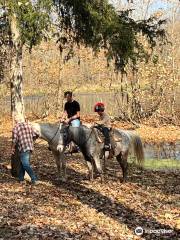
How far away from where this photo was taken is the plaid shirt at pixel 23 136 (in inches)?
486

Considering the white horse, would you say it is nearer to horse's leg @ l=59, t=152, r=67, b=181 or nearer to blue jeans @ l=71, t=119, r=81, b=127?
horse's leg @ l=59, t=152, r=67, b=181

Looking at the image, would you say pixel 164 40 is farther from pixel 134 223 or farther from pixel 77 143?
pixel 134 223

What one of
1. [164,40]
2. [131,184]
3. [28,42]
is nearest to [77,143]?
[131,184]

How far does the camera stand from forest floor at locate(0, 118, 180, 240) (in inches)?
349

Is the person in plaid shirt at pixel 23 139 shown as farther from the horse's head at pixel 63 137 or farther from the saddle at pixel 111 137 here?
the saddle at pixel 111 137

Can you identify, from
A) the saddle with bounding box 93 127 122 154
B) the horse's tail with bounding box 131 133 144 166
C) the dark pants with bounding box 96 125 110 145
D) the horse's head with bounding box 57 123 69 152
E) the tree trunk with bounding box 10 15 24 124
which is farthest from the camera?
the horse's tail with bounding box 131 133 144 166

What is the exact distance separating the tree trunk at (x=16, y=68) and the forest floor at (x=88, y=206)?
2315 mm

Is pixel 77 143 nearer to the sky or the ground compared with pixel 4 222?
nearer to the sky

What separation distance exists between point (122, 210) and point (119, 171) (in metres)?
5.56

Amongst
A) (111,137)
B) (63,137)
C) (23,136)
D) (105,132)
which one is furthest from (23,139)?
(111,137)

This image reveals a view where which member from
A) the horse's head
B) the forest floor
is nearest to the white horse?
the horse's head

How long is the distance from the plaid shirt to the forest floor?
3.69ft

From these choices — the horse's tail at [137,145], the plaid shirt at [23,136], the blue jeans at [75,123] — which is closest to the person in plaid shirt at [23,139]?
the plaid shirt at [23,136]

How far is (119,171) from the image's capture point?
53.9ft
